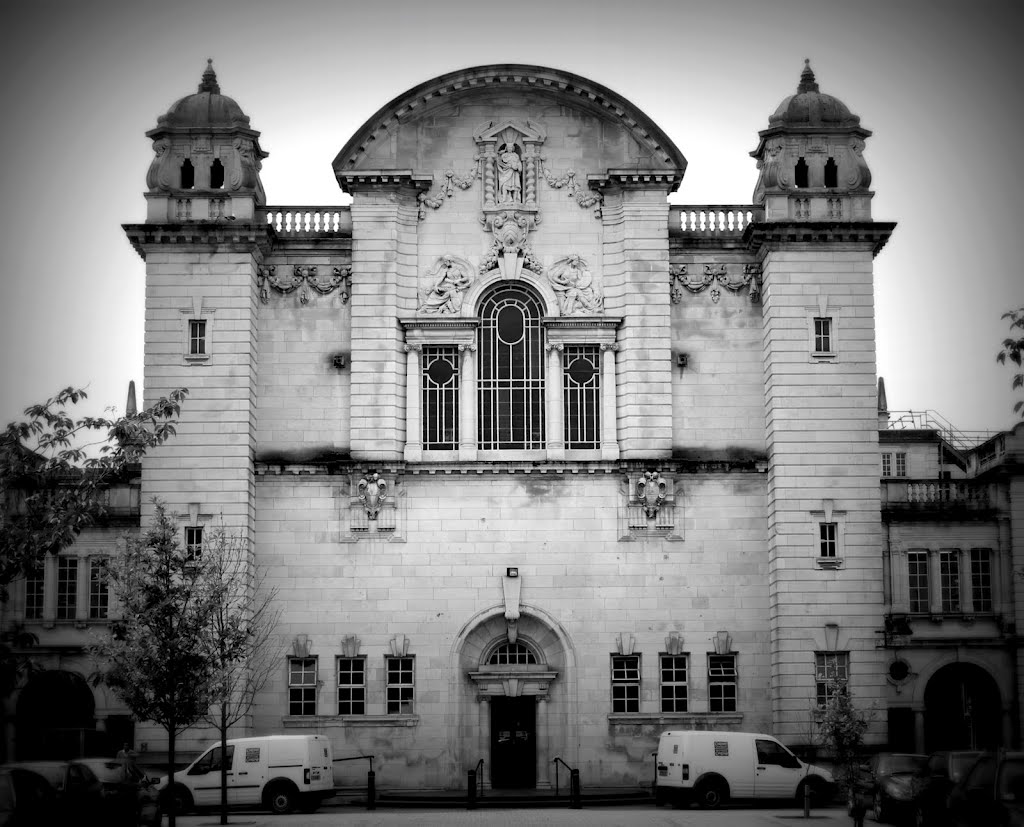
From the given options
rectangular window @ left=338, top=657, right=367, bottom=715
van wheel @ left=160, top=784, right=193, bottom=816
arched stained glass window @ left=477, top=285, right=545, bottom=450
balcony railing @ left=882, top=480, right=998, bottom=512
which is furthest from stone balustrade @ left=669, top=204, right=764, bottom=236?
van wheel @ left=160, top=784, right=193, bottom=816

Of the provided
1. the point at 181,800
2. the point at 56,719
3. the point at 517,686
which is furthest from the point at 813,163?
the point at 56,719

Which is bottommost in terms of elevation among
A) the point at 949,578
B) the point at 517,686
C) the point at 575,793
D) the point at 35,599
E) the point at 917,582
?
the point at 575,793

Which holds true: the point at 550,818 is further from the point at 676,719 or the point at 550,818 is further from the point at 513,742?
the point at 676,719

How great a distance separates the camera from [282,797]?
39.0 m

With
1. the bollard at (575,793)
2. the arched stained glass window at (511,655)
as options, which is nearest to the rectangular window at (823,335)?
the arched stained glass window at (511,655)

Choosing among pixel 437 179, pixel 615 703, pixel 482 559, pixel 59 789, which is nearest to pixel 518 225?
pixel 437 179

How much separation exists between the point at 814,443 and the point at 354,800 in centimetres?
1595

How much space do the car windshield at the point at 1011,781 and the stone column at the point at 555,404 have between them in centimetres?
2210

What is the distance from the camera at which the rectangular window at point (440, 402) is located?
45750 millimetres

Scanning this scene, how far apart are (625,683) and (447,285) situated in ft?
40.8

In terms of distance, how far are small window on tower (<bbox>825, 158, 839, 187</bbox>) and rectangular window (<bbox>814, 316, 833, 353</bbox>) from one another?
4.19 m

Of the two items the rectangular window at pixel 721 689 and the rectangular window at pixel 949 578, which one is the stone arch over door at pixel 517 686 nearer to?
the rectangular window at pixel 721 689

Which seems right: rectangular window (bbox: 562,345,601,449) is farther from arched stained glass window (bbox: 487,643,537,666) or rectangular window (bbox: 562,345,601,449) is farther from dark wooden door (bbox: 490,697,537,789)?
dark wooden door (bbox: 490,697,537,789)

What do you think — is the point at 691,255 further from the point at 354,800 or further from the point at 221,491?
the point at 354,800
